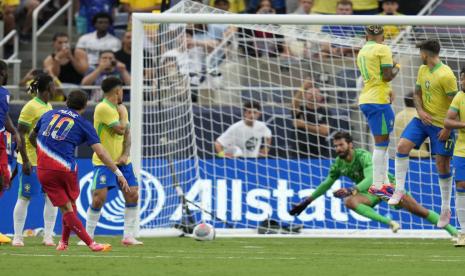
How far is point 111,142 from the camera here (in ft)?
50.1

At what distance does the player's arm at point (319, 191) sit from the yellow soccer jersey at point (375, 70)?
1836 millimetres

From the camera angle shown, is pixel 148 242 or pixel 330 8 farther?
pixel 330 8

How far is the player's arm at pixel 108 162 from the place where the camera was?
13.4 metres

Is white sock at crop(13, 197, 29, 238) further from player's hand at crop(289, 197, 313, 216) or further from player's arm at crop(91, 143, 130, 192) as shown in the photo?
player's hand at crop(289, 197, 313, 216)

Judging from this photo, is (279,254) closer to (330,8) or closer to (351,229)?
(351,229)

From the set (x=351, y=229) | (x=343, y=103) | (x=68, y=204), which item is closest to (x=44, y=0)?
(x=343, y=103)

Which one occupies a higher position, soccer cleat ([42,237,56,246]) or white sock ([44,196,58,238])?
white sock ([44,196,58,238])

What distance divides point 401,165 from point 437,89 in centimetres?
111

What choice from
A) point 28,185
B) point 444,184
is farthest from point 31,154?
point 444,184

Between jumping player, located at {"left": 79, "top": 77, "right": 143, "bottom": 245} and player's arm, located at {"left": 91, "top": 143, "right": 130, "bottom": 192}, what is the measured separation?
2.39 ft

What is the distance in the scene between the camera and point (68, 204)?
13438mm

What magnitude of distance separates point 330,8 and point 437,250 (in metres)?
9.13

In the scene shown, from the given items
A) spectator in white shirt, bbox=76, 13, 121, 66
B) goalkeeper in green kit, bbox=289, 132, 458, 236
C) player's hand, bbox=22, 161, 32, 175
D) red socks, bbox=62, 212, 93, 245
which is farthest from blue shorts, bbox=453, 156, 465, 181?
spectator in white shirt, bbox=76, 13, 121, 66

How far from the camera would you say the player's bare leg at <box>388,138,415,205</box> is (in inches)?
620
